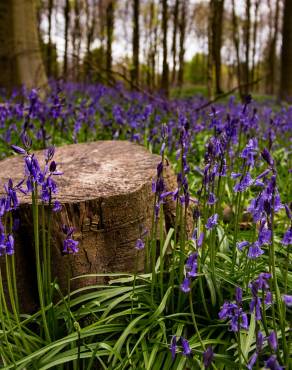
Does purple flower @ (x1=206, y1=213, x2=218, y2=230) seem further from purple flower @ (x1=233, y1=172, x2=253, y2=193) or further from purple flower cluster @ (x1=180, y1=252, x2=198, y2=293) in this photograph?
purple flower cluster @ (x1=180, y1=252, x2=198, y2=293)

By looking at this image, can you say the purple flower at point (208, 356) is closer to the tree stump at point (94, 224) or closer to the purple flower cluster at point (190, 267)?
the purple flower cluster at point (190, 267)

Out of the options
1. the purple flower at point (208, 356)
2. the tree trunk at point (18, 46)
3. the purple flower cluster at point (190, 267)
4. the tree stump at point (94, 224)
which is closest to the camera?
the purple flower at point (208, 356)

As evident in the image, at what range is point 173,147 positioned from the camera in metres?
5.28

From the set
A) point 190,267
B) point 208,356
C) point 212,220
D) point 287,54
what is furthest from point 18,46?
point 208,356

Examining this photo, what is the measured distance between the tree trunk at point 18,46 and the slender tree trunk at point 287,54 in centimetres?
671

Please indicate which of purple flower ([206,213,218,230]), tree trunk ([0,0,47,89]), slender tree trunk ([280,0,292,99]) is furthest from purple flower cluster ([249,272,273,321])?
slender tree trunk ([280,0,292,99])

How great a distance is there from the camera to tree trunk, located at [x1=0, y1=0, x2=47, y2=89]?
7.86 m

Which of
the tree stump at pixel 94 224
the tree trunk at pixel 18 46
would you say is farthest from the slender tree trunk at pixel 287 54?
the tree stump at pixel 94 224

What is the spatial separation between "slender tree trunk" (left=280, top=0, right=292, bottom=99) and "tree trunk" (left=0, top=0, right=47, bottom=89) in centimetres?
671

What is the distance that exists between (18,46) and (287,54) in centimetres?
745

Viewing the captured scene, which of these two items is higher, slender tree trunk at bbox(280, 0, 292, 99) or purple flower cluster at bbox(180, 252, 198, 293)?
slender tree trunk at bbox(280, 0, 292, 99)

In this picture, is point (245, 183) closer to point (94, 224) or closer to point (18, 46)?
point (94, 224)

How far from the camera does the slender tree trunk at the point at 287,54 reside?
38.9 ft

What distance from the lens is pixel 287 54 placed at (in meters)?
12.2
